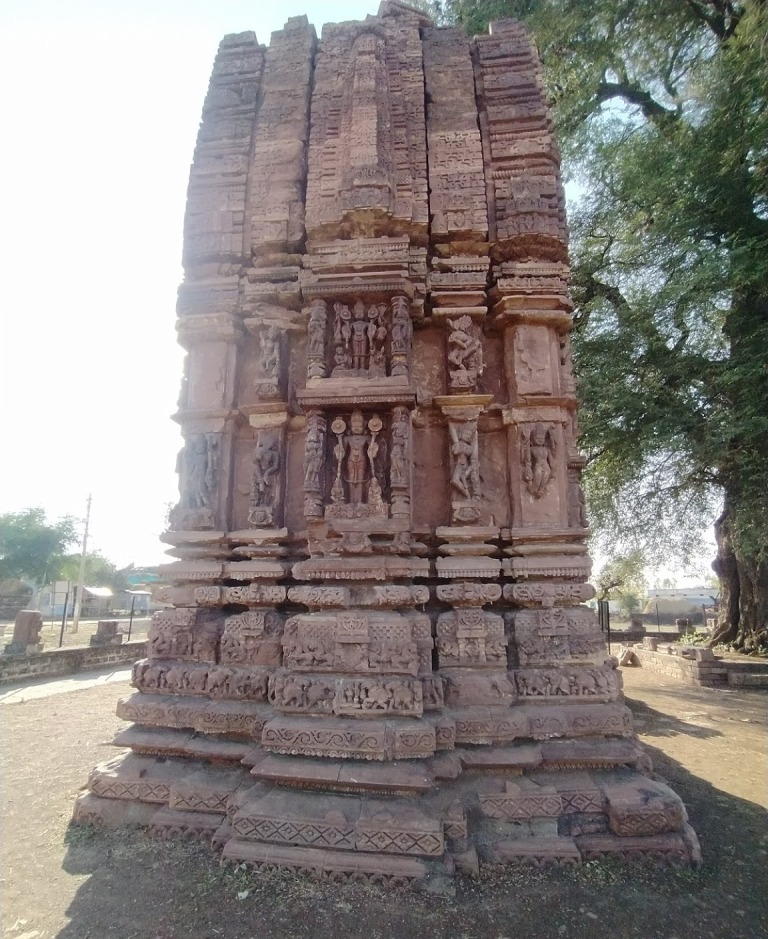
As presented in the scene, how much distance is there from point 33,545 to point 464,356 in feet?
159

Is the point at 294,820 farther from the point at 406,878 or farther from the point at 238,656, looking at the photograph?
the point at 238,656

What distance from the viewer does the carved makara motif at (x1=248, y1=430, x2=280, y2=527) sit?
451 cm

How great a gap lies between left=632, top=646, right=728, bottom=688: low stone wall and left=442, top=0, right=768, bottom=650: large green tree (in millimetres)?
2440

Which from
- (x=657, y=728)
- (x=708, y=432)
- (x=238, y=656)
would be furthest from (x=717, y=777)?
(x=708, y=432)

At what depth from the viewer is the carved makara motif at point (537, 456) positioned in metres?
4.41

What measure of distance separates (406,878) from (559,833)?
1049 mm

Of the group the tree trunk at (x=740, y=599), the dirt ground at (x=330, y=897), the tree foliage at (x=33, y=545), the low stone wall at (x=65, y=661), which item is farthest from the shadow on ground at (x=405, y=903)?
the tree foliage at (x=33, y=545)

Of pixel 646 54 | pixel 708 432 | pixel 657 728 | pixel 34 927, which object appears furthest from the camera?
pixel 646 54

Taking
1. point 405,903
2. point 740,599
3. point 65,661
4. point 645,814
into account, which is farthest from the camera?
point 740,599

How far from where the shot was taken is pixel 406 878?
9.64ft

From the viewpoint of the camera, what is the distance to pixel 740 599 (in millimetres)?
14969

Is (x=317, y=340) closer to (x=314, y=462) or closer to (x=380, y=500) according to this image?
(x=314, y=462)

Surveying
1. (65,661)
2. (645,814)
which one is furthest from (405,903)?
(65,661)

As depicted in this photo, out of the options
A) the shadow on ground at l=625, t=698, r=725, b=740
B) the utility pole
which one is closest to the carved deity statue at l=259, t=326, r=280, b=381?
the shadow on ground at l=625, t=698, r=725, b=740
